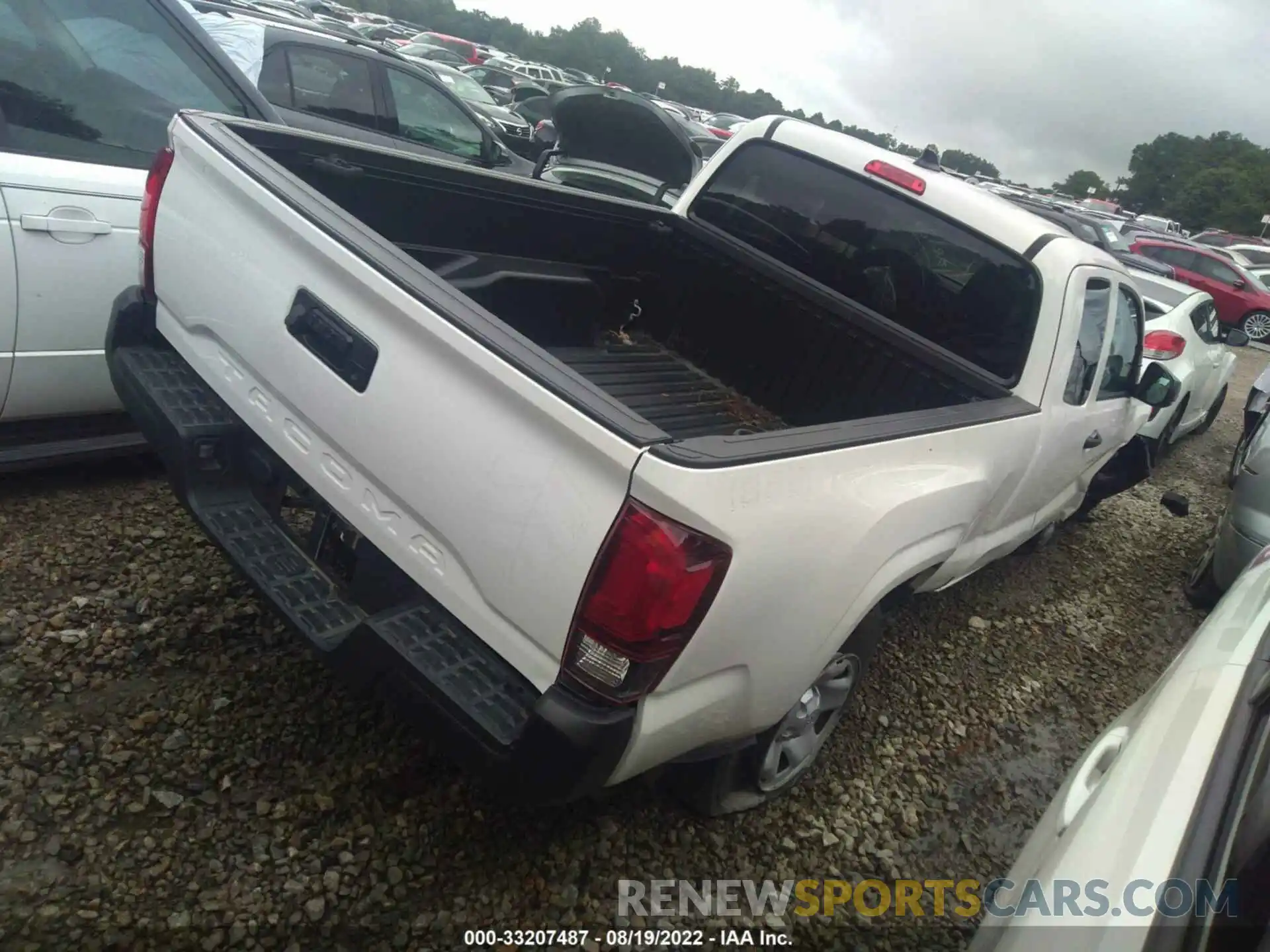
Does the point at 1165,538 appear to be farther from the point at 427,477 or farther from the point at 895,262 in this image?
the point at 427,477

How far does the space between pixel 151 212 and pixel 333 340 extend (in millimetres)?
954

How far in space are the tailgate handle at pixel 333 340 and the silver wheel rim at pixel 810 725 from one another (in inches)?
59.4

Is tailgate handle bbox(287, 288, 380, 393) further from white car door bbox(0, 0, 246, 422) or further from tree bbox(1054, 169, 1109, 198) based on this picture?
tree bbox(1054, 169, 1109, 198)

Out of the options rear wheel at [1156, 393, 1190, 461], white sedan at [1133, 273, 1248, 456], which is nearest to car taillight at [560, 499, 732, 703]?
white sedan at [1133, 273, 1248, 456]

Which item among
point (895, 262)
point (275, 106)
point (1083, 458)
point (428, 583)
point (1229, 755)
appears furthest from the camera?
point (275, 106)

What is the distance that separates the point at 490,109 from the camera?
12.6 m

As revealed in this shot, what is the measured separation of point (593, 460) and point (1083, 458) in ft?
10.6

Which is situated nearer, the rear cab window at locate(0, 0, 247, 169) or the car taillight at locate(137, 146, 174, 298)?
the car taillight at locate(137, 146, 174, 298)

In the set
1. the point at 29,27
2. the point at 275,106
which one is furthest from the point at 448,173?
the point at 275,106

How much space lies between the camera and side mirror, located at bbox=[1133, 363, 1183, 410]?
4.24 meters

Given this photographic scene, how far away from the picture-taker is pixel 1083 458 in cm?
409

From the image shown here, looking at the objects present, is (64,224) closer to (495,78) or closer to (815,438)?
(815,438)

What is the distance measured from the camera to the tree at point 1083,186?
77188 millimetres

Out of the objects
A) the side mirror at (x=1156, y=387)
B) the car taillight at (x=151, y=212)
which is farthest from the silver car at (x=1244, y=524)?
the car taillight at (x=151, y=212)
